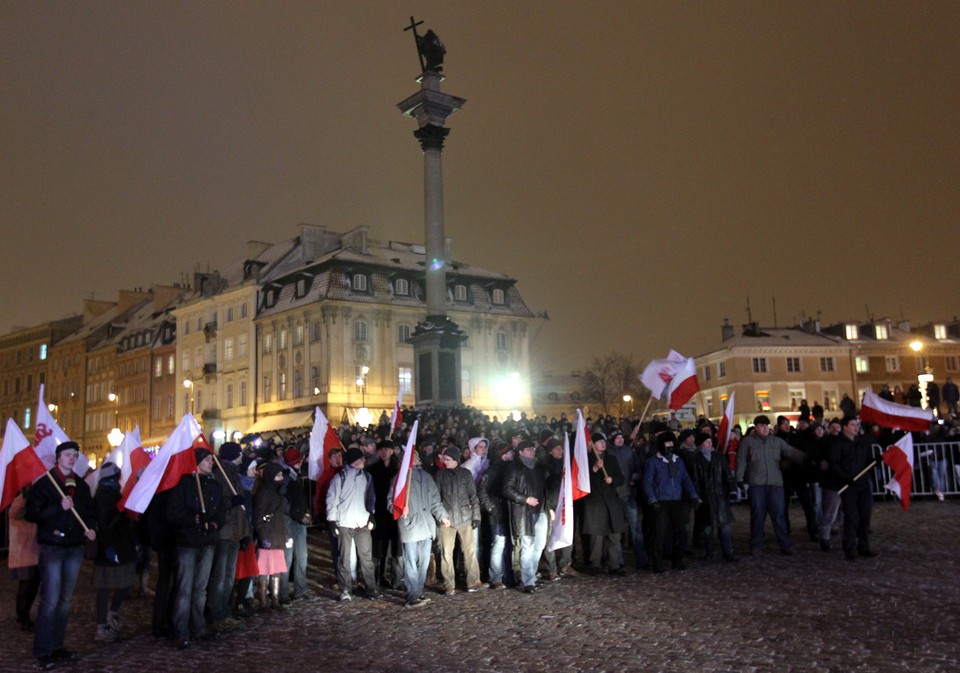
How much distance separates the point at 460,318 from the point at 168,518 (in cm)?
6138

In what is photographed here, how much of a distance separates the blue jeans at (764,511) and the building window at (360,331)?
5347cm

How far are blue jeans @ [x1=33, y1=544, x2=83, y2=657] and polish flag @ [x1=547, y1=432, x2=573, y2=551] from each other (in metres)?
6.83

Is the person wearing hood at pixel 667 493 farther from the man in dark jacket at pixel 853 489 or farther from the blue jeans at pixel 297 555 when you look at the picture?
the blue jeans at pixel 297 555

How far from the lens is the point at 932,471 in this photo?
72.1 ft

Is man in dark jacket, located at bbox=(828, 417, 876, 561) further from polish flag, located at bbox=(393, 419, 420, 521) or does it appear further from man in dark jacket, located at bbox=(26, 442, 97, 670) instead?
man in dark jacket, located at bbox=(26, 442, 97, 670)

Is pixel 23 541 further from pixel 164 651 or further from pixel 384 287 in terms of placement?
pixel 384 287

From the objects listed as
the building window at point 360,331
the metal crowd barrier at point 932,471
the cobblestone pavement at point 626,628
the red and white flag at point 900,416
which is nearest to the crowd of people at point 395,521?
the cobblestone pavement at point 626,628

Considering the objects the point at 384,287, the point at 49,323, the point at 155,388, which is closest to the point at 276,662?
the point at 384,287

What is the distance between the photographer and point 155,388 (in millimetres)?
86625

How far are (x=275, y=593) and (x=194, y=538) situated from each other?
254 centimetres

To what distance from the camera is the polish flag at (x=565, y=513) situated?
1416cm

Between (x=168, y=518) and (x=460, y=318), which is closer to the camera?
(x=168, y=518)

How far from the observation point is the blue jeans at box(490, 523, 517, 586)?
14.2 m

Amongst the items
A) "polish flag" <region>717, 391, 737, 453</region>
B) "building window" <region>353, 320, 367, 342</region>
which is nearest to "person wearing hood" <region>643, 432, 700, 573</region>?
"polish flag" <region>717, 391, 737, 453</region>
